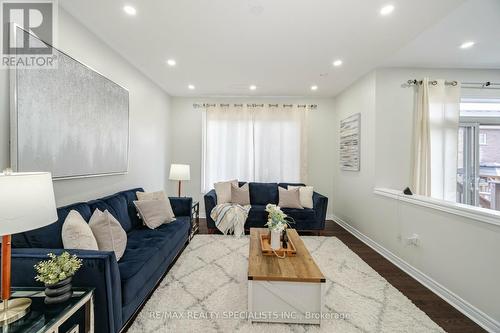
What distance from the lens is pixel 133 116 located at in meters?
3.40

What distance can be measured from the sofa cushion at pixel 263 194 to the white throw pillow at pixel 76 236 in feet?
10.0

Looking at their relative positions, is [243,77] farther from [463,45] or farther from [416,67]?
[463,45]

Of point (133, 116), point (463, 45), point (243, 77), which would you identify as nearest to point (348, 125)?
point (463, 45)

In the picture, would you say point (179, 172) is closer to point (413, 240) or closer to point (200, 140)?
point (200, 140)

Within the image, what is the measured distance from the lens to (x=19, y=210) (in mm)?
1046

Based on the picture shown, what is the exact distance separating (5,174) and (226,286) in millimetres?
1965

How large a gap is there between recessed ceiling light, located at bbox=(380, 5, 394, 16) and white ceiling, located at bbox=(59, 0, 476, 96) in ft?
0.14

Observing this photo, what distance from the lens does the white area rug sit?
1763 millimetres

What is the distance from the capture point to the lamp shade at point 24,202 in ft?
3.32

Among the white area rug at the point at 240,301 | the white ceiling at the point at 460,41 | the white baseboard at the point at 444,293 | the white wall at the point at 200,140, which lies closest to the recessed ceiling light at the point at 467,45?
the white ceiling at the point at 460,41

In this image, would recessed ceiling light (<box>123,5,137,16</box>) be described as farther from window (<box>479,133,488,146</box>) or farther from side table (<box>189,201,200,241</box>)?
window (<box>479,133,488,146</box>)

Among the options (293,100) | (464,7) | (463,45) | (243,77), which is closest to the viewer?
(464,7)

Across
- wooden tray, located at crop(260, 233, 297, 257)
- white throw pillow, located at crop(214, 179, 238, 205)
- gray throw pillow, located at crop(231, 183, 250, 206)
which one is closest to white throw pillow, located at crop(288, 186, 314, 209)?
gray throw pillow, located at crop(231, 183, 250, 206)

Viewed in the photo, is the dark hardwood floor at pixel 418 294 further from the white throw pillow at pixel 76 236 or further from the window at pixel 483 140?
the white throw pillow at pixel 76 236
